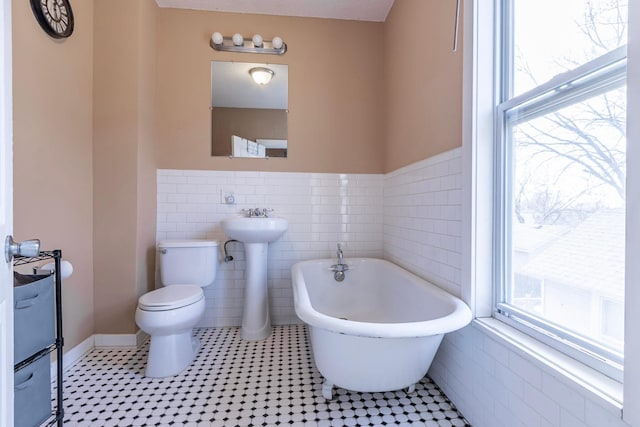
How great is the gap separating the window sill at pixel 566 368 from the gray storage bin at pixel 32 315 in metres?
1.81

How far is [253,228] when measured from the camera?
6.66 feet

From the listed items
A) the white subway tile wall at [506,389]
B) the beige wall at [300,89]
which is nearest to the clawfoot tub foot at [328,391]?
the white subway tile wall at [506,389]

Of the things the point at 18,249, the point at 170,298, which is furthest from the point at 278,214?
the point at 18,249

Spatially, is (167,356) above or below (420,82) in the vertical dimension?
below

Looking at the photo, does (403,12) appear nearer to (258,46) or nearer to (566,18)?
(258,46)

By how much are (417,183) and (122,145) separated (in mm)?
2102

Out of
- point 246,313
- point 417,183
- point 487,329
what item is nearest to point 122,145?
point 246,313

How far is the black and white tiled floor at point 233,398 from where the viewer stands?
1314 millimetres

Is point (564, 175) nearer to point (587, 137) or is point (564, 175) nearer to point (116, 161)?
point (587, 137)

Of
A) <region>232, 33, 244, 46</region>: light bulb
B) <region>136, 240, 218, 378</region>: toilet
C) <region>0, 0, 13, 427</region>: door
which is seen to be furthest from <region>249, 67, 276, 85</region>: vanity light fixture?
<region>0, 0, 13, 427</region>: door

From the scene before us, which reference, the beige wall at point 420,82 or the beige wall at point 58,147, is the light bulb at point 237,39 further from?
the beige wall at point 420,82

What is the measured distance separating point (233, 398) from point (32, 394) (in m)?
0.81

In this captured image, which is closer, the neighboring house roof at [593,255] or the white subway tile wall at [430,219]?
the neighboring house roof at [593,255]

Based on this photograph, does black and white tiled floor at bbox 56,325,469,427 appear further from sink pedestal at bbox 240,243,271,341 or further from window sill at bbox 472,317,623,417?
window sill at bbox 472,317,623,417
